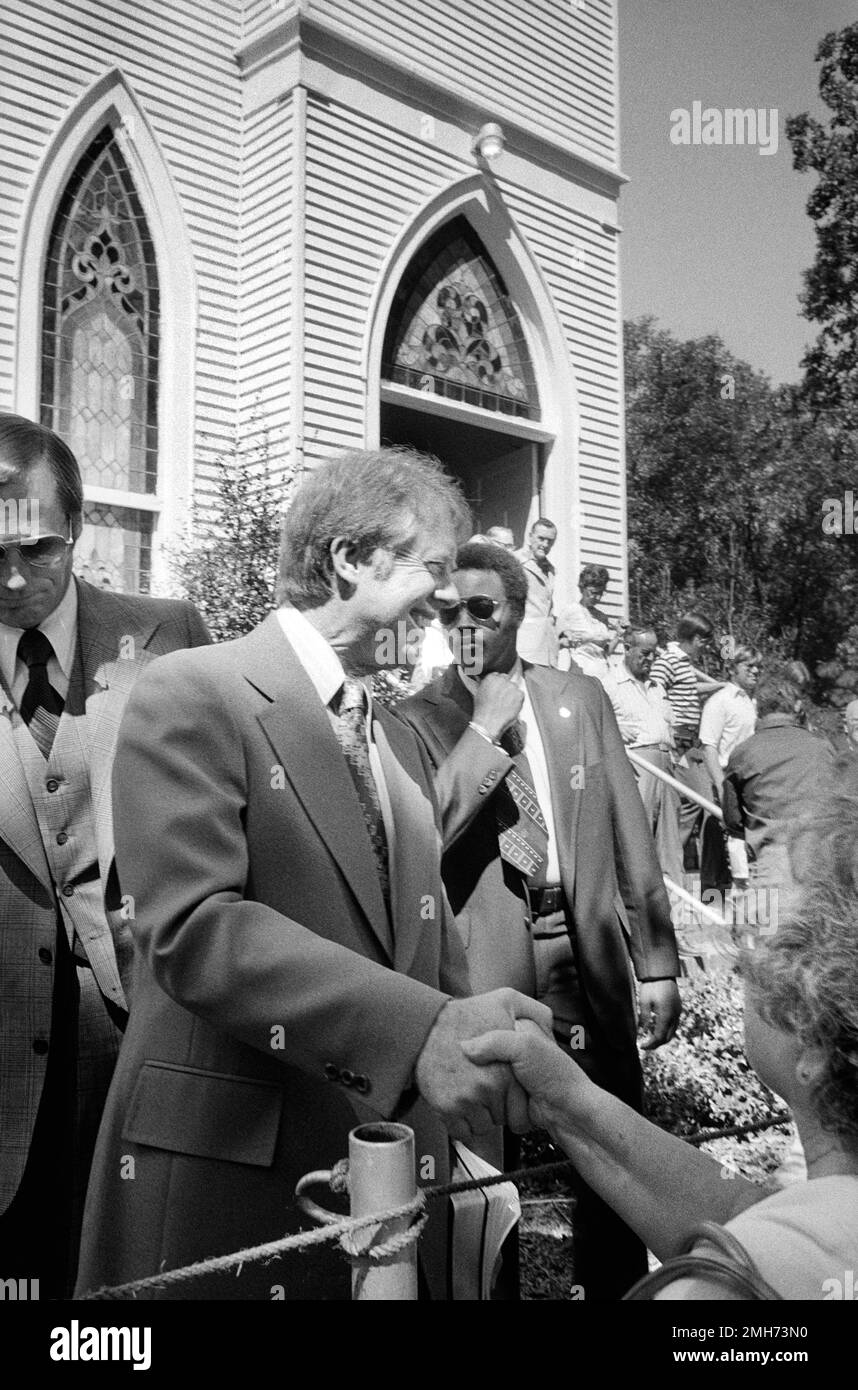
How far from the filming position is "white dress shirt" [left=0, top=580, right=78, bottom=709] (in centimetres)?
194

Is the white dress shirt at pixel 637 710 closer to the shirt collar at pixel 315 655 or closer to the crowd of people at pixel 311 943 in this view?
the crowd of people at pixel 311 943

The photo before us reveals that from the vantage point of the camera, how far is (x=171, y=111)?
598 cm

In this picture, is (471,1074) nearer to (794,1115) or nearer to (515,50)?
(794,1115)

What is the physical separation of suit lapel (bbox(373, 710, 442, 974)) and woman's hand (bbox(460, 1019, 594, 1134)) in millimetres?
271

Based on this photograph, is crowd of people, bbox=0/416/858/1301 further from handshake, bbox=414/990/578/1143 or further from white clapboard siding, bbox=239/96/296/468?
white clapboard siding, bbox=239/96/296/468

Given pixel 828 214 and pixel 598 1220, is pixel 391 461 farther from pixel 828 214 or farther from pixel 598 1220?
pixel 828 214

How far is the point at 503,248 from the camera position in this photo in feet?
27.8

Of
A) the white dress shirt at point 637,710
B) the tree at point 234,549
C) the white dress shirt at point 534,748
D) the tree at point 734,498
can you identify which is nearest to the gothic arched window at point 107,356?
the tree at point 234,549

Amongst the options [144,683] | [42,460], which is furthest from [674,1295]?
[42,460]

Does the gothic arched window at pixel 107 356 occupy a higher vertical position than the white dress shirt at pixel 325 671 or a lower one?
higher

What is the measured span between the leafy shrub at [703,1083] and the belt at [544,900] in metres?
1.90

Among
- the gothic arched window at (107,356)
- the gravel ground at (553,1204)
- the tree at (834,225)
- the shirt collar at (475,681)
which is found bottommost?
the gravel ground at (553,1204)

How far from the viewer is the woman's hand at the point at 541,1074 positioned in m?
1.13
